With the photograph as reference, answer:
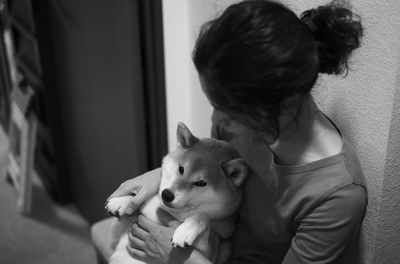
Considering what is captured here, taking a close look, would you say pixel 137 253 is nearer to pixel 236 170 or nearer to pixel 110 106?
pixel 236 170

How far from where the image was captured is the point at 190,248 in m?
0.99

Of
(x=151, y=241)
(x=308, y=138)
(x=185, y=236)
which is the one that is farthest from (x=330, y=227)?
(x=151, y=241)

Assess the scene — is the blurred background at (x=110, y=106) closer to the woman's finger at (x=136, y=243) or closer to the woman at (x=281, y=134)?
the woman at (x=281, y=134)

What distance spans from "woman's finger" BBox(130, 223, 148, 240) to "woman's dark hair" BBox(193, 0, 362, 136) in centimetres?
40

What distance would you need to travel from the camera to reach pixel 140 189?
1106mm

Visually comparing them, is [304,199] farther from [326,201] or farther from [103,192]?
[103,192]

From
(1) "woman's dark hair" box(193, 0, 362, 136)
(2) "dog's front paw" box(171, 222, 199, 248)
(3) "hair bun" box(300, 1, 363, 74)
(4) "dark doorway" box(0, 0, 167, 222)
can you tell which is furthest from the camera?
(4) "dark doorway" box(0, 0, 167, 222)

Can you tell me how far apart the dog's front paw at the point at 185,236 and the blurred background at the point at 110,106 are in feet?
1.21

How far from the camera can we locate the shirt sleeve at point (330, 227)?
0.84m

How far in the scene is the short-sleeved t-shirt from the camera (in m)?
0.85

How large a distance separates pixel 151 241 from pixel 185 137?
244mm

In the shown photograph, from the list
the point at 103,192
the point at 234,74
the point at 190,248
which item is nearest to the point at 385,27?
the point at 234,74

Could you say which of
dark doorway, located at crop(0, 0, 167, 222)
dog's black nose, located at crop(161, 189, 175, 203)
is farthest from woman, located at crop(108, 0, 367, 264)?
dark doorway, located at crop(0, 0, 167, 222)

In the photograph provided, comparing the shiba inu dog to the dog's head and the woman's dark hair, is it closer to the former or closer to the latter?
the dog's head
